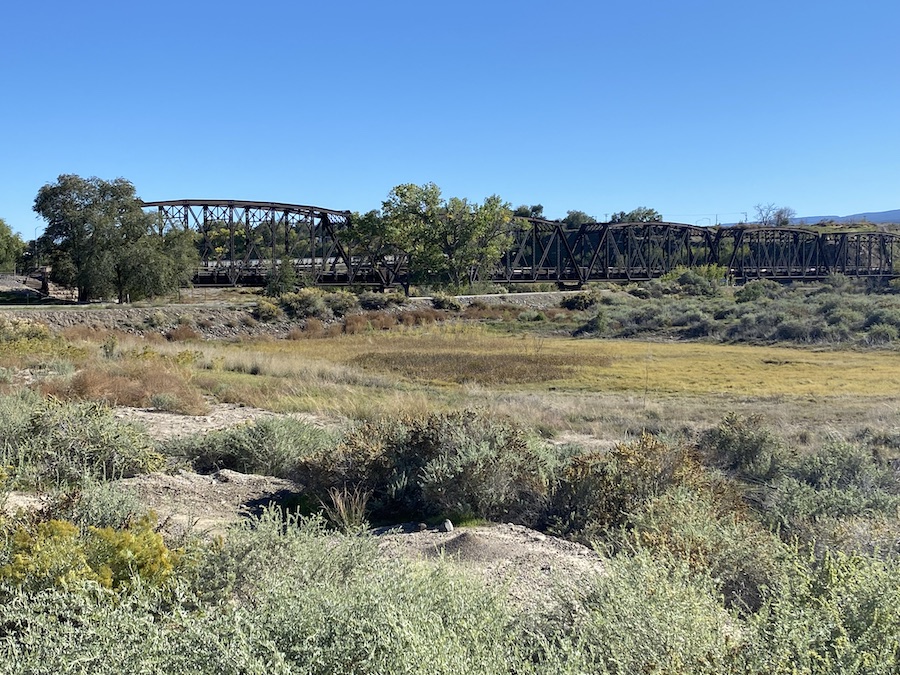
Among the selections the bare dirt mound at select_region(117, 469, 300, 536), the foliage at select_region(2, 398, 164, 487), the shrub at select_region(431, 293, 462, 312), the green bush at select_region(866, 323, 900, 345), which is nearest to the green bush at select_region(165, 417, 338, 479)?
the bare dirt mound at select_region(117, 469, 300, 536)

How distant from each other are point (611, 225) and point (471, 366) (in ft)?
207

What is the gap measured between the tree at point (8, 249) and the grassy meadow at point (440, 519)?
5876cm

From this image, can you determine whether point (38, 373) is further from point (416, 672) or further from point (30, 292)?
point (30, 292)

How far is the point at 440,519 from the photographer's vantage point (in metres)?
6.83

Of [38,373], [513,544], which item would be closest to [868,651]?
[513,544]

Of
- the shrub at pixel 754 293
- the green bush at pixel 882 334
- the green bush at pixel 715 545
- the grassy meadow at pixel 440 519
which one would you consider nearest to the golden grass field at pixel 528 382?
the grassy meadow at pixel 440 519

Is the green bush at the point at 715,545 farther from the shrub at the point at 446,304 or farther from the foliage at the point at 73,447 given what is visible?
the shrub at the point at 446,304

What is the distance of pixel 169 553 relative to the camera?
4.11 meters

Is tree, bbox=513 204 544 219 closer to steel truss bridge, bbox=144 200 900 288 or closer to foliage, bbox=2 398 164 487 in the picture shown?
steel truss bridge, bbox=144 200 900 288

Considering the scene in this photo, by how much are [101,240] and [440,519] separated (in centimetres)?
3906

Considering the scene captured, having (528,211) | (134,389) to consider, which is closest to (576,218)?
(528,211)

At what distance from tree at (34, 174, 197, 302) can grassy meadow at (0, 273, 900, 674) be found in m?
22.2

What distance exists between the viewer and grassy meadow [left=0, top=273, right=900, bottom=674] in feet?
9.73

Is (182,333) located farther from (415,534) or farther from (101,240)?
(415,534)
